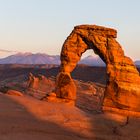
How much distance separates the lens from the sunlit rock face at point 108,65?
22.8 m

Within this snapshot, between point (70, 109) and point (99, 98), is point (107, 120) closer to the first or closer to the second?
point (70, 109)

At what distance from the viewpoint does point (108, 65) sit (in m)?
23.4

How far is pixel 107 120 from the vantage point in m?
17.9

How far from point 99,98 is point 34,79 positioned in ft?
25.9

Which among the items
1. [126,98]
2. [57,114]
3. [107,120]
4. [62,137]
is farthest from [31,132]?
[126,98]

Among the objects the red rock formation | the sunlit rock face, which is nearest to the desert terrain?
the sunlit rock face

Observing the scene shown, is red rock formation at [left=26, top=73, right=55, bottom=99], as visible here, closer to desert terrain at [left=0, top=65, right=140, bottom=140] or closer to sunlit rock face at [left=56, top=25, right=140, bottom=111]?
sunlit rock face at [left=56, top=25, right=140, bottom=111]

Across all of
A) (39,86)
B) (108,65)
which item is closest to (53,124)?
(108,65)

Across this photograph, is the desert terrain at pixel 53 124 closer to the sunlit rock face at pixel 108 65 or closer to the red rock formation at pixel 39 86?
the sunlit rock face at pixel 108 65

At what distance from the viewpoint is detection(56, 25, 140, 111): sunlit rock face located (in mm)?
22750

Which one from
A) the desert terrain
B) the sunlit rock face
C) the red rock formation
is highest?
the sunlit rock face

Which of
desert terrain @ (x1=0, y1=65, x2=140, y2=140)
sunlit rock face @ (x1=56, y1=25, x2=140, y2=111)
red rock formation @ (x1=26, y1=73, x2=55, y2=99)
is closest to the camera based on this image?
desert terrain @ (x1=0, y1=65, x2=140, y2=140)

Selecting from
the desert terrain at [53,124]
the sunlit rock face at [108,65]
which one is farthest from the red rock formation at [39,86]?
the desert terrain at [53,124]

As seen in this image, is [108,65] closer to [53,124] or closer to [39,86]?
[53,124]
